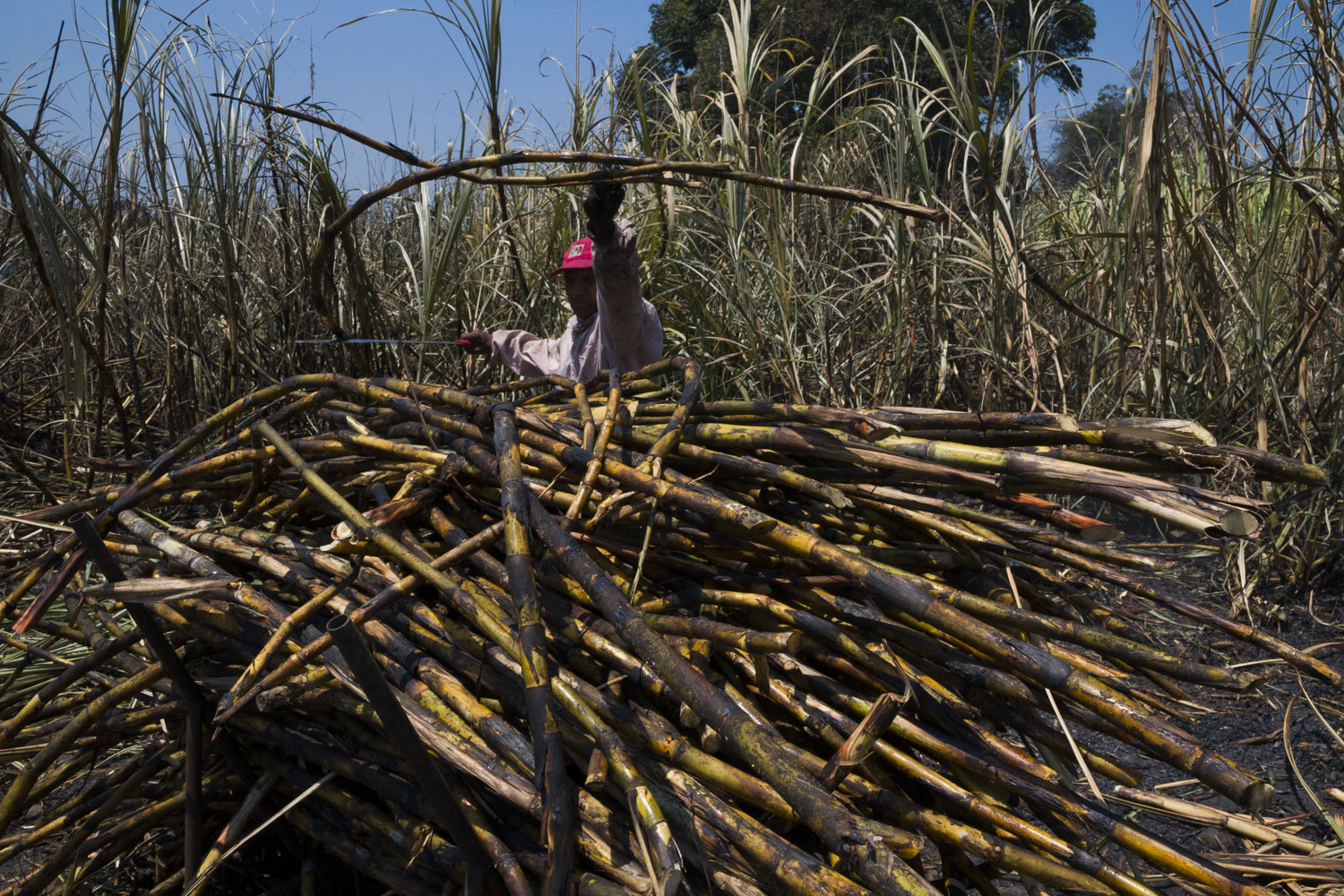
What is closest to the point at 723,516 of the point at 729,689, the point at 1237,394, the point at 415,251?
the point at 729,689

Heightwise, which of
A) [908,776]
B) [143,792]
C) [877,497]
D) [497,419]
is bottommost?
[143,792]

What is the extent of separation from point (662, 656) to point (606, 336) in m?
2.36

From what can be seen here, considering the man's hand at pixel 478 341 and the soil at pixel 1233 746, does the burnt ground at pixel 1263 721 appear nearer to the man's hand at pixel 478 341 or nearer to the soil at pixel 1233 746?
the soil at pixel 1233 746

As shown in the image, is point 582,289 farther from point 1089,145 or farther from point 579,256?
point 1089,145

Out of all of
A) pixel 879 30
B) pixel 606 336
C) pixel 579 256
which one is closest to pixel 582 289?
pixel 579 256

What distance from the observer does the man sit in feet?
8.39

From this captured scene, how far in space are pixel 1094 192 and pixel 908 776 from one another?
3.83 m

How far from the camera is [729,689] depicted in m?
1.08

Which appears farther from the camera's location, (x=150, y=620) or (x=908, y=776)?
(x=150, y=620)

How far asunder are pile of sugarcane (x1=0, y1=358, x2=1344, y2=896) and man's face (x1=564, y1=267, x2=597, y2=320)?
1.95 metres

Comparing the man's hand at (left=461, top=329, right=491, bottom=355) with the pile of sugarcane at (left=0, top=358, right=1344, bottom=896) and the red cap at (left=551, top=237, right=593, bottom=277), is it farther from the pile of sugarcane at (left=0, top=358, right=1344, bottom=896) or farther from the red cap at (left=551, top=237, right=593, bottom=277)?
the pile of sugarcane at (left=0, top=358, right=1344, bottom=896)

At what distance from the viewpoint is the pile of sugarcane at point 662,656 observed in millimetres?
894

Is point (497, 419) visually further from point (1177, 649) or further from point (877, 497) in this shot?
point (1177, 649)

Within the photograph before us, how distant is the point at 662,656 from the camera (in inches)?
35.8
